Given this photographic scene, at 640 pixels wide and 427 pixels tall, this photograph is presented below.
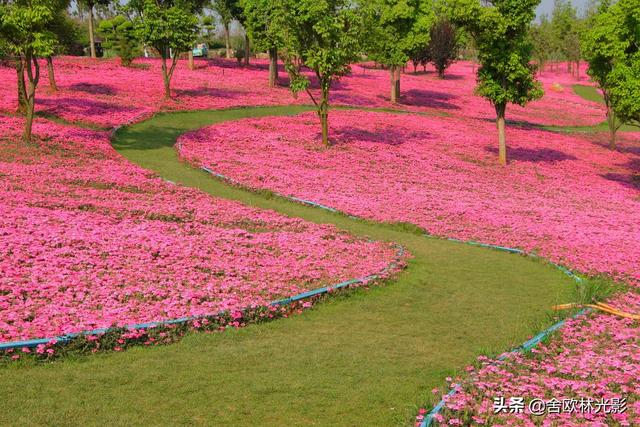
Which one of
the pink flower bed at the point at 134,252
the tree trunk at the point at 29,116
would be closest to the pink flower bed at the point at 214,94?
the tree trunk at the point at 29,116

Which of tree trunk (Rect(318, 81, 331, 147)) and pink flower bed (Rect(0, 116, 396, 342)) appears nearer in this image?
pink flower bed (Rect(0, 116, 396, 342))

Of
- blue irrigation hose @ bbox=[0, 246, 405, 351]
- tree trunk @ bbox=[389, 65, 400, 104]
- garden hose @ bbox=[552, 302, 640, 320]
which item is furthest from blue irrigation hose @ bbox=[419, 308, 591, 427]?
tree trunk @ bbox=[389, 65, 400, 104]

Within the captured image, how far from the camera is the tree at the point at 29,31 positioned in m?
28.5

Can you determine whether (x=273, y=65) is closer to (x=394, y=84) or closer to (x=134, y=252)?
(x=394, y=84)

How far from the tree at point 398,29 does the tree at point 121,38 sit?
23420 mm

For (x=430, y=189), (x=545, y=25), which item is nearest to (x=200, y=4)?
(x=430, y=189)

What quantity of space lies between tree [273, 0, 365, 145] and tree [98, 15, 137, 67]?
91.2ft

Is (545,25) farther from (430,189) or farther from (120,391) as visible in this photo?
(120,391)

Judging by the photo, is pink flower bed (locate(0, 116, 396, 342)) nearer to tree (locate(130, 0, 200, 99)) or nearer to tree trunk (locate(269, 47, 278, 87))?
tree (locate(130, 0, 200, 99))

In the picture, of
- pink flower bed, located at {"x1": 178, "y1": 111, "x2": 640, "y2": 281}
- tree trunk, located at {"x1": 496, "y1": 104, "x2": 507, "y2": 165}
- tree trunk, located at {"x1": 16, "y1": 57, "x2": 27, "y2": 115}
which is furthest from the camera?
tree trunk, located at {"x1": 496, "y1": 104, "x2": 507, "y2": 165}

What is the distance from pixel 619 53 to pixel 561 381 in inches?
1356

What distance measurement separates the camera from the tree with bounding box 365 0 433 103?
5850 centimetres

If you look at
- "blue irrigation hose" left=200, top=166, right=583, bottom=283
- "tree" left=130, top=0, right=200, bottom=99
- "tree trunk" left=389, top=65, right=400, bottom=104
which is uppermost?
"tree" left=130, top=0, right=200, bottom=99

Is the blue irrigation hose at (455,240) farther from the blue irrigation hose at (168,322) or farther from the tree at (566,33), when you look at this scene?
the tree at (566,33)
